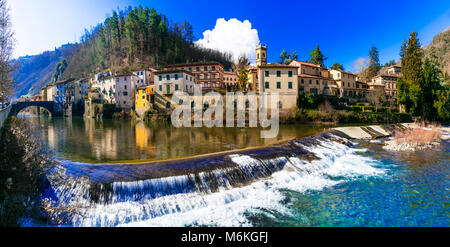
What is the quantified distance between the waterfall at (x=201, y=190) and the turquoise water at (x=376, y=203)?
596mm

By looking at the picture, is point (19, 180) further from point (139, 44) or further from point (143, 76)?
point (139, 44)

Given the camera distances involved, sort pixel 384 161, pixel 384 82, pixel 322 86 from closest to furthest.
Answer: pixel 384 161
pixel 322 86
pixel 384 82

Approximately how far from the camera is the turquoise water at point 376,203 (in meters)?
7.10

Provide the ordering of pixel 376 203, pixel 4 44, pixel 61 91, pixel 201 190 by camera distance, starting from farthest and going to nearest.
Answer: pixel 61 91 → pixel 4 44 → pixel 201 190 → pixel 376 203

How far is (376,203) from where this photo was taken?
833cm

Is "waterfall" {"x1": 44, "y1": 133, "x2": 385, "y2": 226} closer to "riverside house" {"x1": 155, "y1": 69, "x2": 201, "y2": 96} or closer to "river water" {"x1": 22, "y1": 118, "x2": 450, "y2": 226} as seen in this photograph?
"river water" {"x1": 22, "y1": 118, "x2": 450, "y2": 226}

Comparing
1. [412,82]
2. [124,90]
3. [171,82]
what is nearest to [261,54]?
[171,82]

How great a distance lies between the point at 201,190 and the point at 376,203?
23.7 ft

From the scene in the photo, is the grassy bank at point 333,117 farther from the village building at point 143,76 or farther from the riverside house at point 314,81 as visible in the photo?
the village building at point 143,76

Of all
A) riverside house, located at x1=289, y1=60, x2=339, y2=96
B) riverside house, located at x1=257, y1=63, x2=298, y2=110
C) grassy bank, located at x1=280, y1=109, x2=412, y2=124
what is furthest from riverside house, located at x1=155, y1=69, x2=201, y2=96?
riverside house, located at x1=289, y1=60, x2=339, y2=96

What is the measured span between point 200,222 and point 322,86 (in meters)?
47.2
